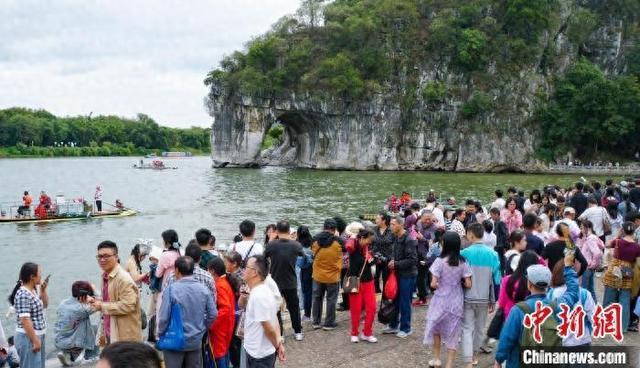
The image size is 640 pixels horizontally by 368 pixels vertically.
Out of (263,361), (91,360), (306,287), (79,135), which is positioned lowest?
(91,360)

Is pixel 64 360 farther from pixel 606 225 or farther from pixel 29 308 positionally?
pixel 606 225

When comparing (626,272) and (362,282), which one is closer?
(626,272)

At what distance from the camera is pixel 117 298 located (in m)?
5.52

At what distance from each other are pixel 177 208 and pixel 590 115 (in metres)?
46.4

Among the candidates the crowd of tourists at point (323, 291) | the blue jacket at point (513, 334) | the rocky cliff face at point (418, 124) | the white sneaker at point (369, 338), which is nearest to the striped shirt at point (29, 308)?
the crowd of tourists at point (323, 291)

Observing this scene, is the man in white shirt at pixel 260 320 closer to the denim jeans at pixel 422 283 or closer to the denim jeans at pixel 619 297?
the denim jeans at pixel 422 283

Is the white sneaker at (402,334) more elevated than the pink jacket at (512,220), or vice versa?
the pink jacket at (512,220)

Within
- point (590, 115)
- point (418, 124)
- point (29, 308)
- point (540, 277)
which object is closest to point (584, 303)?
point (540, 277)

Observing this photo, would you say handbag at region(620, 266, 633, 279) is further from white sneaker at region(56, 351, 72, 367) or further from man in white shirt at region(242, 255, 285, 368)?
white sneaker at region(56, 351, 72, 367)

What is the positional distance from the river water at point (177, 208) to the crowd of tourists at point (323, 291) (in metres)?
4.07

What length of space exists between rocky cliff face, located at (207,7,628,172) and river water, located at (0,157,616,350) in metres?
14.6

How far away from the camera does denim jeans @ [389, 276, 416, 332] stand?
25.4ft

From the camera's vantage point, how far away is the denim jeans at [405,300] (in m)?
7.73

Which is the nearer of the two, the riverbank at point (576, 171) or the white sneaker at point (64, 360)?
the white sneaker at point (64, 360)
